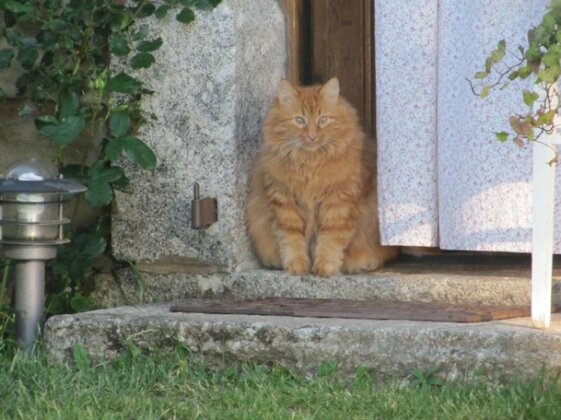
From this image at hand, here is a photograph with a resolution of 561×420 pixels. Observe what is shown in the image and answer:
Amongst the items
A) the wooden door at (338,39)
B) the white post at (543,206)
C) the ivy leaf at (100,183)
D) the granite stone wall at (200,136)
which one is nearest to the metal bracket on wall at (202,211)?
the granite stone wall at (200,136)

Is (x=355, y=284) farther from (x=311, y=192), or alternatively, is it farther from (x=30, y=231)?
(x=30, y=231)

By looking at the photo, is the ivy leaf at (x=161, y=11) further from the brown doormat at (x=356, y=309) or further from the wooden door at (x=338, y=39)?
the brown doormat at (x=356, y=309)

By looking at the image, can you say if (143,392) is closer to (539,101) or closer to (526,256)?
(539,101)

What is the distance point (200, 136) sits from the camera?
556cm

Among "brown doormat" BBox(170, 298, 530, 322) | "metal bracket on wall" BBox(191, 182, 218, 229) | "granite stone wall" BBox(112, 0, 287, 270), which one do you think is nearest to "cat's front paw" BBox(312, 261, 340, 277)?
"brown doormat" BBox(170, 298, 530, 322)

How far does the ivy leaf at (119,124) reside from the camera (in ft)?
17.8

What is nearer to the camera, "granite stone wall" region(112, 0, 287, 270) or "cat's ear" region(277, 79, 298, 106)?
"granite stone wall" region(112, 0, 287, 270)

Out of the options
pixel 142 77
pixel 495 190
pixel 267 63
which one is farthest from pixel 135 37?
pixel 495 190

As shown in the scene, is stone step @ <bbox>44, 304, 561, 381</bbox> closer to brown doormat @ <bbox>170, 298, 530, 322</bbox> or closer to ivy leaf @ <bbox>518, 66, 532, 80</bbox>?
brown doormat @ <bbox>170, 298, 530, 322</bbox>

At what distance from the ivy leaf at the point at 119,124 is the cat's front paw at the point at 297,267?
0.93 metres

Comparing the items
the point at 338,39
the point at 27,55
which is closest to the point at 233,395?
the point at 27,55

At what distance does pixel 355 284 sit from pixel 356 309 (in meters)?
0.37

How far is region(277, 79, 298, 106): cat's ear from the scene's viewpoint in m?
5.65

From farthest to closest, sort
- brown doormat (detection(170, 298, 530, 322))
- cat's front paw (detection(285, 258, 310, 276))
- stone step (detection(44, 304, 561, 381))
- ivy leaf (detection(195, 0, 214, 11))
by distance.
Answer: cat's front paw (detection(285, 258, 310, 276)), ivy leaf (detection(195, 0, 214, 11)), brown doormat (detection(170, 298, 530, 322)), stone step (detection(44, 304, 561, 381))
